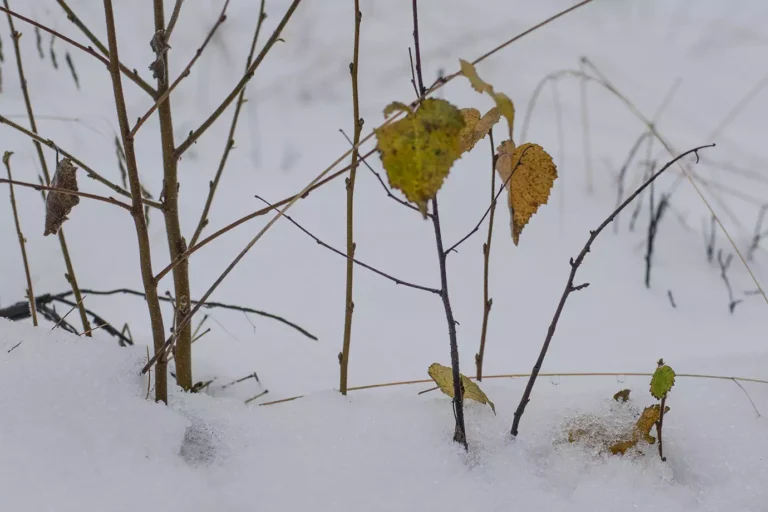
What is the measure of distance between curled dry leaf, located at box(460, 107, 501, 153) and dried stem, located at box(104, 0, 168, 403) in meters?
0.42

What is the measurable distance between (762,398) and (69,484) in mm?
983

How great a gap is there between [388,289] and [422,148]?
40.8 inches

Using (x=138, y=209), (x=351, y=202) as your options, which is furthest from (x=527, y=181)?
(x=138, y=209)

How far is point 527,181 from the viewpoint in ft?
2.68

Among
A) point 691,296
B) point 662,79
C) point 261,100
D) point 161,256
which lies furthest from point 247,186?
→ point 662,79

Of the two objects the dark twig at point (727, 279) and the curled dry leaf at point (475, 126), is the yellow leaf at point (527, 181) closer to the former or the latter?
the curled dry leaf at point (475, 126)

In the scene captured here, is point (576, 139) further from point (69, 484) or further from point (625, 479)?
point (69, 484)

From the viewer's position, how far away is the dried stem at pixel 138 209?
0.73m

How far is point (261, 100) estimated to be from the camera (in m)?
2.55

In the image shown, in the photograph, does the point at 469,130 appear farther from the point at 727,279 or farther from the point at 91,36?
the point at 727,279

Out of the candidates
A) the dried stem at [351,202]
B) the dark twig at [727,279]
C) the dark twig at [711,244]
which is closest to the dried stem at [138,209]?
the dried stem at [351,202]

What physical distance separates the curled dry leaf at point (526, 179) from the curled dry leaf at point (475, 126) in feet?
0.12

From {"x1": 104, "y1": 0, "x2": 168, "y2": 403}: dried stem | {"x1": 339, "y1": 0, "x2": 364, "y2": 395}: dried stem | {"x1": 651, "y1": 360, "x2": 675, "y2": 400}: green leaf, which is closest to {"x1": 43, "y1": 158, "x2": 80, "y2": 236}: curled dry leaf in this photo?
{"x1": 104, "y1": 0, "x2": 168, "y2": 403}: dried stem

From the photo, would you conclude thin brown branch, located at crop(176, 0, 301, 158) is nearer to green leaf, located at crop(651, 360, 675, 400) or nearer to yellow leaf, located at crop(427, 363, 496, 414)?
yellow leaf, located at crop(427, 363, 496, 414)
